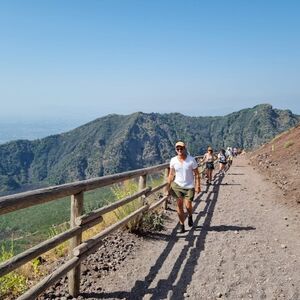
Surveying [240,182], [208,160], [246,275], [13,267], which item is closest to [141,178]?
[246,275]

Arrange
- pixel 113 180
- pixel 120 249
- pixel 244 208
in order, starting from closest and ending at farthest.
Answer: pixel 113 180 → pixel 120 249 → pixel 244 208

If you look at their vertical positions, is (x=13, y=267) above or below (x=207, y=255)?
above

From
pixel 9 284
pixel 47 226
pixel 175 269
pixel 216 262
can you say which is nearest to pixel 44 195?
pixel 9 284

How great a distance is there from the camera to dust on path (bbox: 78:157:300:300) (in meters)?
6.04

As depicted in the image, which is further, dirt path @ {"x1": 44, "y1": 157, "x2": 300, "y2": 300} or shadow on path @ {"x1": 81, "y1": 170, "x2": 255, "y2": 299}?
dirt path @ {"x1": 44, "y1": 157, "x2": 300, "y2": 300}

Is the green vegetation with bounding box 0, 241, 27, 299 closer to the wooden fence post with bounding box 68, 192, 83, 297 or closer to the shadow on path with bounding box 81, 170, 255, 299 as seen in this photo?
the wooden fence post with bounding box 68, 192, 83, 297

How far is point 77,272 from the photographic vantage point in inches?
228

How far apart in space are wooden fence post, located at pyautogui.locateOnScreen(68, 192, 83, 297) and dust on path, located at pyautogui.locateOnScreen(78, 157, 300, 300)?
176 millimetres

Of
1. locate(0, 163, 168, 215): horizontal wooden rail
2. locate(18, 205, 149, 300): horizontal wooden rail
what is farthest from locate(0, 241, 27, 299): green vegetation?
locate(0, 163, 168, 215): horizontal wooden rail

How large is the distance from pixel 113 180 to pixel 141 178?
2403mm

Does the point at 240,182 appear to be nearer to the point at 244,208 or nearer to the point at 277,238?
the point at 244,208

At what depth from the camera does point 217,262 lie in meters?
7.29

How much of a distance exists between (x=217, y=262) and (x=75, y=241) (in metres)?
2.70

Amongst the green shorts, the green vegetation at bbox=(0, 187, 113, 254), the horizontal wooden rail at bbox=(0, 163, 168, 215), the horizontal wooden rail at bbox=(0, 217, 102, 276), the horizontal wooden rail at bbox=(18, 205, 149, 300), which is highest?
the horizontal wooden rail at bbox=(0, 163, 168, 215)
